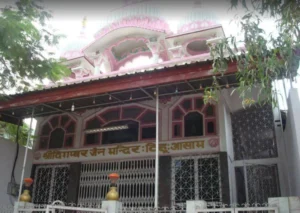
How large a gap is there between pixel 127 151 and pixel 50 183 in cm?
297

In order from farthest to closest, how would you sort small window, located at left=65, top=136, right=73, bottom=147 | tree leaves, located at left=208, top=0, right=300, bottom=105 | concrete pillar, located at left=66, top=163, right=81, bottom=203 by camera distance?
1. small window, located at left=65, top=136, right=73, bottom=147
2. concrete pillar, located at left=66, top=163, right=81, bottom=203
3. tree leaves, located at left=208, top=0, right=300, bottom=105

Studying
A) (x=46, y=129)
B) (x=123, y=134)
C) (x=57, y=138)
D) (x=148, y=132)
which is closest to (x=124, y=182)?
(x=123, y=134)

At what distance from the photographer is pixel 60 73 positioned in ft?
27.8

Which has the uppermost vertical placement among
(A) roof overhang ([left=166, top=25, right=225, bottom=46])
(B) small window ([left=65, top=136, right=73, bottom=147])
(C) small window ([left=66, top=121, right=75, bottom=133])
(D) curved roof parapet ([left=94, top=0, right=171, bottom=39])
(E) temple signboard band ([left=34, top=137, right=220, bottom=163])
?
(D) curved roof parapet ([left=94, top=0, right=171, bottom=39])

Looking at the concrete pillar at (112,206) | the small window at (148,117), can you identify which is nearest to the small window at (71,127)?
the small window at (148,117)

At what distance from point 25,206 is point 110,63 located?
820cm

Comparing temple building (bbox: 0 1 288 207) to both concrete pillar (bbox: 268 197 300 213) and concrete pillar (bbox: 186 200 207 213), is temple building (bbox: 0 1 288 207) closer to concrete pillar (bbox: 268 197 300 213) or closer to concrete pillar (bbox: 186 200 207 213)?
concrete pillar (bbox: 186 200 207 213)

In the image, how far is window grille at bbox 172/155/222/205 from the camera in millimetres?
8406

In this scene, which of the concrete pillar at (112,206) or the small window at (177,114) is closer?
the concrete pillar at (112,206)

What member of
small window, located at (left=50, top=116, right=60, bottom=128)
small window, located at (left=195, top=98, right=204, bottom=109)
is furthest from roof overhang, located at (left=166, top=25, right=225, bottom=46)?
small window, located at (left=50, top=116, right=60, bottom=128)

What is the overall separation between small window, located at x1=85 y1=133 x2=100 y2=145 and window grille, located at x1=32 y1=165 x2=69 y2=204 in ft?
3.52

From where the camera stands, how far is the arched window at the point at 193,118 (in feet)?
29.6

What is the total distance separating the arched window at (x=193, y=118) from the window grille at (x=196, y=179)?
0.73 meters

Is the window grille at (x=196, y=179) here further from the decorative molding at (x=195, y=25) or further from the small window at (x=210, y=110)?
the decorative molding at (x=195, y=25)
